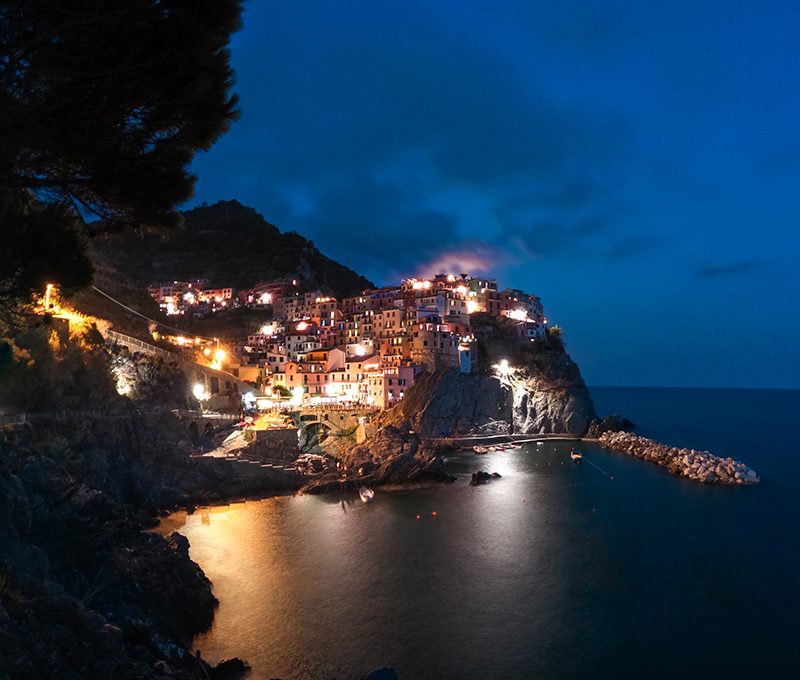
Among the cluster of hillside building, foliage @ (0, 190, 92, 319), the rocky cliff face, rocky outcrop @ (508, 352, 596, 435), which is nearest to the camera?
foliage @ (0, 190, 92, 319)

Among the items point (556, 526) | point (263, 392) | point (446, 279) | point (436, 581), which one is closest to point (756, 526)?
point (556, 526)

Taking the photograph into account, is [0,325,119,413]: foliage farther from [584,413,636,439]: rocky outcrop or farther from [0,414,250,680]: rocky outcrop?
[584,413,636,439]: rocky outcrop

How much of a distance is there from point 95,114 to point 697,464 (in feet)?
150

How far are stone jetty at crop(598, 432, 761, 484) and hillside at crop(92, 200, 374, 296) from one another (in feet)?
209

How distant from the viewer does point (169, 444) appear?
32375mm

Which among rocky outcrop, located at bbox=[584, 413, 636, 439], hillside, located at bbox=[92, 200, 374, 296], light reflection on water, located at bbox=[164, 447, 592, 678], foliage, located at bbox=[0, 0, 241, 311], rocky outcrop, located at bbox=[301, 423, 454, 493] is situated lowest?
light reflection on water, located at bbox=[164, 447, 592, 678]

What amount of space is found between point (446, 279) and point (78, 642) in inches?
2945

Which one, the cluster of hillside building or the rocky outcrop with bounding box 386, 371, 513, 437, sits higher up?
the cluster of hillside building

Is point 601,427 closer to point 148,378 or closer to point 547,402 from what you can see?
point 547,402

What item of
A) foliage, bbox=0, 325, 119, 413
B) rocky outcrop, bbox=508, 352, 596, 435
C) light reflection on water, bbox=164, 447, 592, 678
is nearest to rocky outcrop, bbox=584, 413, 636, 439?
rocky outcrop, bbox=508, 352, 596, 435

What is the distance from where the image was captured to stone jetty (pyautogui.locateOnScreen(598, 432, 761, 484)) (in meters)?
39.4

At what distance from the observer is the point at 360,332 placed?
73188 mm

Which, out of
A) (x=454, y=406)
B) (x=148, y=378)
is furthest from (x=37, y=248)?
(x=454, y=406)

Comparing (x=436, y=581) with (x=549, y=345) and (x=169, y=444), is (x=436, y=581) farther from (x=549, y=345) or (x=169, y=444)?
(x=549, y=345)
